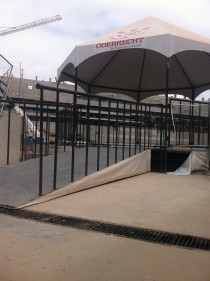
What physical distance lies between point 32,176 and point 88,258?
3454 mm

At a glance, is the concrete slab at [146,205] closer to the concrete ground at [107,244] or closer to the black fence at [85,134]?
the concrete ground at [107,244]

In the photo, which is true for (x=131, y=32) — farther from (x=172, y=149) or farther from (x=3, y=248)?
(x=3, y=248)

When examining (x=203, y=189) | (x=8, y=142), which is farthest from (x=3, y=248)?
(x=8, y=142)

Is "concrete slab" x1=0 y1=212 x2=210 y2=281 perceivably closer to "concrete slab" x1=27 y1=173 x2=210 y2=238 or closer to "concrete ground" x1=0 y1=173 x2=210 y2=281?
"concrete ground" x1=0 y1=173 x2=210 y2=281

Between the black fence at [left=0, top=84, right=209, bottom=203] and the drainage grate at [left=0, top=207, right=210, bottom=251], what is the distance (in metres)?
0.80

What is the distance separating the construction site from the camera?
3.23 m

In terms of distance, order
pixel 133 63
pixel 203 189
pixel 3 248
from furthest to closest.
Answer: pixel 133 63, pixel 203 189, pixel 3 248

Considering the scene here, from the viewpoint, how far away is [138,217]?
4664 mm

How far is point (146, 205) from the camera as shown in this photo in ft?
17.3

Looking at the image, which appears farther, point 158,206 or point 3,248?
point 158,206

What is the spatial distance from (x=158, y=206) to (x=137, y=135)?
3.46m

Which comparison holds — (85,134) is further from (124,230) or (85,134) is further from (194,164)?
→ (124,230)

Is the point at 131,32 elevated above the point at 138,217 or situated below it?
above

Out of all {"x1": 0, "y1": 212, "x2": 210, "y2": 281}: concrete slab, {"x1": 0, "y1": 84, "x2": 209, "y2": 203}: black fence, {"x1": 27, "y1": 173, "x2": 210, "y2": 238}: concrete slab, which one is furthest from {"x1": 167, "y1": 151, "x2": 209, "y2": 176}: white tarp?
{"x1": 0, "y1": 212, "x2": 210, "y2": 281}: concrete slab
